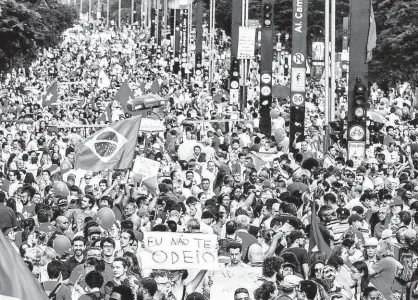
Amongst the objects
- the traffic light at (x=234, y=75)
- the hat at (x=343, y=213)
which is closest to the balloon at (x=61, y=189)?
the hat at (x=343, y=213)

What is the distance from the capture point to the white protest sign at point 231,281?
39.0 ft

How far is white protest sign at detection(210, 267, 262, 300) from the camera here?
11.9 metres

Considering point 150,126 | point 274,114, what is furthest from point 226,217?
point 274,114

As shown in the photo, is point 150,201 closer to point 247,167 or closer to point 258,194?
point 258,194

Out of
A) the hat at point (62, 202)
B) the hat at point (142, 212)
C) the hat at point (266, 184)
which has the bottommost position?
the hat at point (266, 184)

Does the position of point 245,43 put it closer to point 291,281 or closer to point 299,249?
point 299,249

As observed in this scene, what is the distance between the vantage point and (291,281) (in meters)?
11.0

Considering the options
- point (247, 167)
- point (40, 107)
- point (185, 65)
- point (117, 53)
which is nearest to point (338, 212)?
point (247, 167)

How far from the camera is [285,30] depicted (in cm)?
8188

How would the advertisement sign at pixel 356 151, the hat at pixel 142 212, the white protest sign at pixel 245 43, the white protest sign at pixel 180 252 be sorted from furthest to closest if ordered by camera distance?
the white protest sign at pixel 245 43
the advertisement sign at pixel 356 151
the hat at pixel 142 212
the white protest sign at pixel 180 252

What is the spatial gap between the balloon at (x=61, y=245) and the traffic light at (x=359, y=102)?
549 inches

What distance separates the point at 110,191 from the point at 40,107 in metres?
25.8

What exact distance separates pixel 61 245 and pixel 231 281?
2.14 meters

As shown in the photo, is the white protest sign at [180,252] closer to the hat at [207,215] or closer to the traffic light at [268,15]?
the hat at [207,215]
